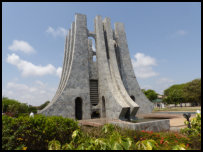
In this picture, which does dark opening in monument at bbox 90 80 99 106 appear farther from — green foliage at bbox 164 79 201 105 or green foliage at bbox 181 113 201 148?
green foliage at bbox 164 79 201 105

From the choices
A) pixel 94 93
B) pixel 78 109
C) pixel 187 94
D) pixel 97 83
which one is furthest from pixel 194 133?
pixel 187 94

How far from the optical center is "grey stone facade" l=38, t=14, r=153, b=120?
14620mm

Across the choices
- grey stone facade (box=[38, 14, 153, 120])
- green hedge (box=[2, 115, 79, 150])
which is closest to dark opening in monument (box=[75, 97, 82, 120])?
grey stone facade (box=[38, 14, 153, 120])

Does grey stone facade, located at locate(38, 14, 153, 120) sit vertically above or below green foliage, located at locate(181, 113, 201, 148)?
above

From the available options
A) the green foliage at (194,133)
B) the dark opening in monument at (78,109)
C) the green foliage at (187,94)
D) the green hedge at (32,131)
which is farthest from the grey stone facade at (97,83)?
the green foliage at (187,94)

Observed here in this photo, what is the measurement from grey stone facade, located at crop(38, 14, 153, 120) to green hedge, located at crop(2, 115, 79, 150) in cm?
782

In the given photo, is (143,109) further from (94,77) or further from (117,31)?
(117,31)

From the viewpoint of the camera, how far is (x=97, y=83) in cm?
1844

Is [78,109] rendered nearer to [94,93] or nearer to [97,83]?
[94,93]

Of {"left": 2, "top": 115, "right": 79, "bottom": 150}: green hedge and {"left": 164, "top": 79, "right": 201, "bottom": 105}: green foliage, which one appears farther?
{"left": 164, "top": 79, "right": 201, "bottom": 105}: green foliage

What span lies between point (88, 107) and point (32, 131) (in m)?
11.4

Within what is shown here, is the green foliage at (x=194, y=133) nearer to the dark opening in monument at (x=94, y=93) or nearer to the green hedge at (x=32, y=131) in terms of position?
the green hedge at (x=32, y=131)

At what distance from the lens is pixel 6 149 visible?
454 cm

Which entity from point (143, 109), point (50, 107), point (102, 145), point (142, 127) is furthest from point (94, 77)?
point (102, 145)
